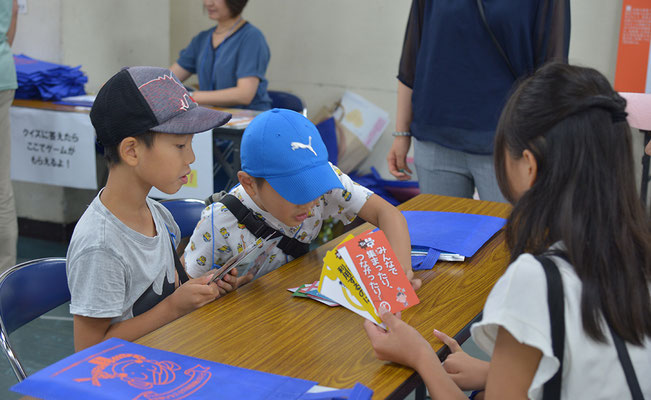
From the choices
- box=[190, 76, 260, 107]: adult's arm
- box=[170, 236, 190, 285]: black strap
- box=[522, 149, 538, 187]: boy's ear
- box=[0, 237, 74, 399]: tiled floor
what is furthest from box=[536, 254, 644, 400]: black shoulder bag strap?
box=[190, 76, 260, 107]: adult's arm

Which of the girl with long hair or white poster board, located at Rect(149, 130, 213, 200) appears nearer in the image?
the girl with long hair

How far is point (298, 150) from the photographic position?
1.58 m

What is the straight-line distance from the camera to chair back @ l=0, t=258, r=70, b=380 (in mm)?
1495

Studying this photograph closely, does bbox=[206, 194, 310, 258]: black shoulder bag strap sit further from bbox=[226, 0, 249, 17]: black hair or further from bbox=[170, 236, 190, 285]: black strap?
bbox=[226, 0, 249, 17]: black hair

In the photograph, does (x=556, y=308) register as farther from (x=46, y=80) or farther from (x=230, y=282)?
(x=46, y=80)

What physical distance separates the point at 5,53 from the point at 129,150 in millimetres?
2103

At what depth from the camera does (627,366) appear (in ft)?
3.33

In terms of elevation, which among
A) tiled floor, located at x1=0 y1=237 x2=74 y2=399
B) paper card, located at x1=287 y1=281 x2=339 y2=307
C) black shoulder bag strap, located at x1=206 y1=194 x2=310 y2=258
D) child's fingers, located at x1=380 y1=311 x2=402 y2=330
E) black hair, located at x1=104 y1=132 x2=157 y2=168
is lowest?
tiled floor, located at x1=0 y1=237 x2=74 y2=399

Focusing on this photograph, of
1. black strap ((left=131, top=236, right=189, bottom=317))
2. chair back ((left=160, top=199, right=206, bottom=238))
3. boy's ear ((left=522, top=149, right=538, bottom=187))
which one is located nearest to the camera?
boy's ear ((left=522, top=149, right=538, bottom=187))

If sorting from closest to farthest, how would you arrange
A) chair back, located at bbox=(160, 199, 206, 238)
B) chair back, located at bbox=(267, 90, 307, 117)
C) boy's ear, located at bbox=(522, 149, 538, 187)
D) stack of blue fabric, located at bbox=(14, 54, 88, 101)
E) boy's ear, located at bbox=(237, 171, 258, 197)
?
boy's ear, located at bbox=(522, 149, 538, 187) < boy's ear, located at bbox=(237, 171, 258, 197) < chair back, located at bbox=(160, 199, 206, 238) < stack of blue fabric, located at bbox=(14, 54, 88, 101) < chair back, located at bbox=(267, 90, 307, 117)

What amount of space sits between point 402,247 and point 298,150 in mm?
393

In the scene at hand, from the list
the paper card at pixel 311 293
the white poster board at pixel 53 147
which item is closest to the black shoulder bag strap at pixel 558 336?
the paper card at pixel 311 293

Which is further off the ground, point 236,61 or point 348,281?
point 236,61

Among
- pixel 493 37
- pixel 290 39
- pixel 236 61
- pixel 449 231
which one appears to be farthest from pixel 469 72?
pixel 290 39
